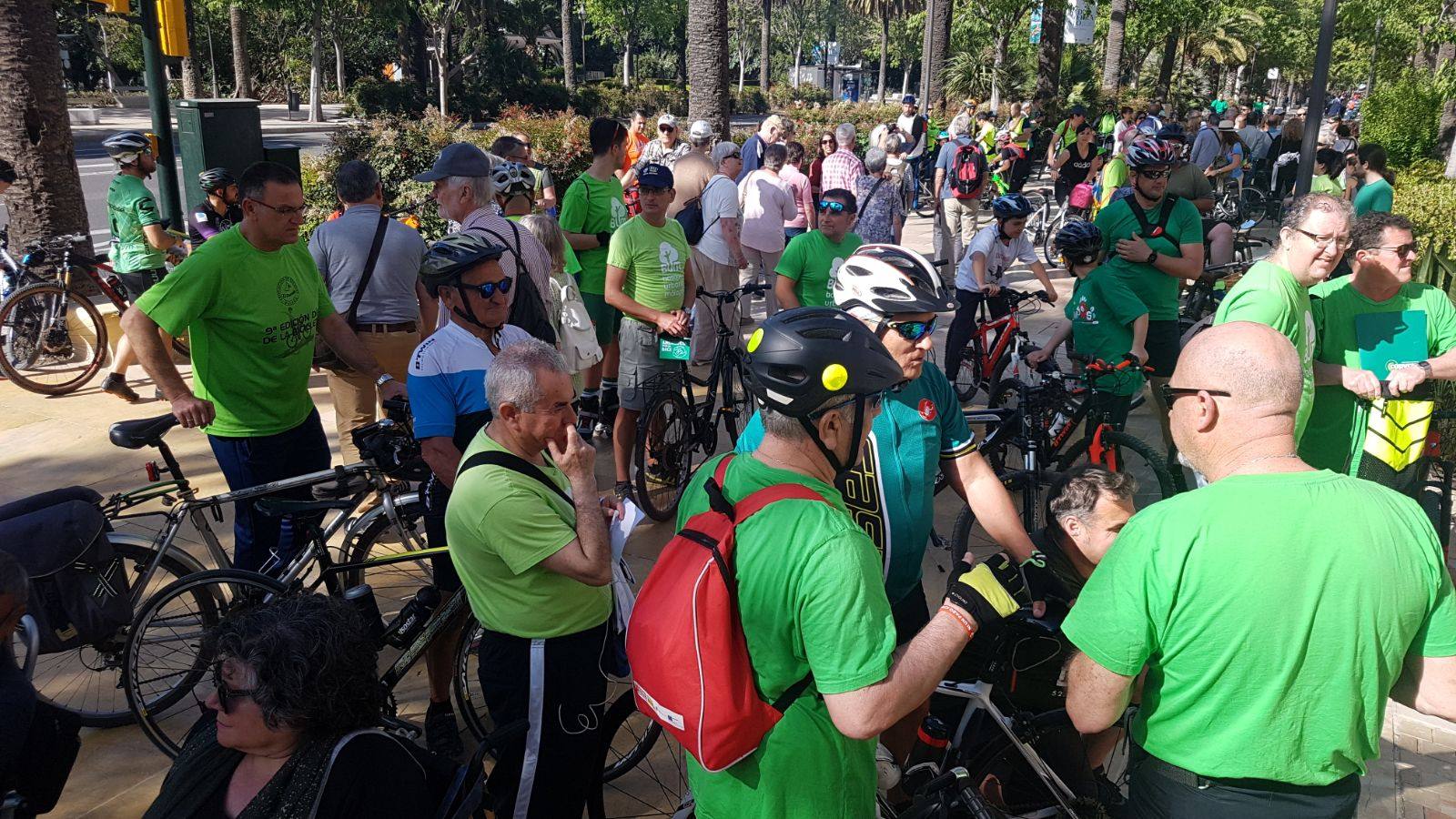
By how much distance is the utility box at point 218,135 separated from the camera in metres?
9.55

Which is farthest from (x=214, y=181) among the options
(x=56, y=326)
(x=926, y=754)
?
(x=926, y=754)

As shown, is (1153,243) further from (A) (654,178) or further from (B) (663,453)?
(B) (663,453)

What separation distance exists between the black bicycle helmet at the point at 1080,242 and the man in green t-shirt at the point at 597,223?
2924mm

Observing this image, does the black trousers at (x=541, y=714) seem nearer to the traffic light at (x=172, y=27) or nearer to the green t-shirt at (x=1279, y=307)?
the green t-shirt at (x=1279, y=307)

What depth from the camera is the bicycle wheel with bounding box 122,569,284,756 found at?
12.7 ft

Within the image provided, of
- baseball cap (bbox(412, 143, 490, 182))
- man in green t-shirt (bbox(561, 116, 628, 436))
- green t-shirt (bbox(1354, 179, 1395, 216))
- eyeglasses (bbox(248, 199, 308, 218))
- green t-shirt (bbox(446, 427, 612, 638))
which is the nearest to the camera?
green t-shirt (bbox(446, 427, 612, 638))

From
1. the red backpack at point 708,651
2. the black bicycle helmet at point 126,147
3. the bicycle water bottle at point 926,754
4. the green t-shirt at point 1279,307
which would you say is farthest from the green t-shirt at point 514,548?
the black bicycle helmet at point 126,147

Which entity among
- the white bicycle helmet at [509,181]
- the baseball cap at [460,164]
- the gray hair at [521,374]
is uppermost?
the baseball cap at [460,164]

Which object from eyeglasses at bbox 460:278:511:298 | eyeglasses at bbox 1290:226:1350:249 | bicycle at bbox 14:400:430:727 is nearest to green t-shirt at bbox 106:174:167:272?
bicycle at bbox 14:400:430:727

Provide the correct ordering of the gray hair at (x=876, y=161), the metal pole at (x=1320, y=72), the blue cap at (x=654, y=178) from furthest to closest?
1. the gray hair at (x=876, y=161)
2. the metal pole at (x=1320, y=72)
3. the blue cap at (x=654, y=178)

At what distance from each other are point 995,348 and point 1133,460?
1865mm

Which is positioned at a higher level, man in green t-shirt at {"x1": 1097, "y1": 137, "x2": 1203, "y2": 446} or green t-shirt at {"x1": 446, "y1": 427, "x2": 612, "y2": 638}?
man in green t-shirt at {"x1": 1097, "y1": 137, "x2": 1203, "y2": 446}

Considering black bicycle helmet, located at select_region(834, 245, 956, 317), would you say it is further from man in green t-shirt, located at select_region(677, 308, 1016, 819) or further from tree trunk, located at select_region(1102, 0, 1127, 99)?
tree trunk, located at select_region(1102, 0, 1127, 99)

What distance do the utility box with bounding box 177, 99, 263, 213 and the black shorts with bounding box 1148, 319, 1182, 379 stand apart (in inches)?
302
